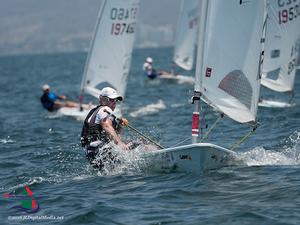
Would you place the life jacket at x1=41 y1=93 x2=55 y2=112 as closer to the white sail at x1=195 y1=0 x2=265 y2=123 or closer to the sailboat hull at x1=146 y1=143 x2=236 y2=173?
the sailboat hull at x1=146 y1=143 x2=236 y2=173

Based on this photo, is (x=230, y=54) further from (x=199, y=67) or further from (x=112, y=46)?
(x=112, y=46)

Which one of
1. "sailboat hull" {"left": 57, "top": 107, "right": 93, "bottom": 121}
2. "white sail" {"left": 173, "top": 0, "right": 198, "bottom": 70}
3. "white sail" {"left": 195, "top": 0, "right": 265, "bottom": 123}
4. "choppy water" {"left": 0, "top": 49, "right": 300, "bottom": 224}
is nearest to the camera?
"choppy water" {"left": 0, "top": 49, "right": 300, "bottom": 224}

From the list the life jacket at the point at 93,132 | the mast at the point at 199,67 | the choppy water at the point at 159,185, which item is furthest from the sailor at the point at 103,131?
the mast at the point at 199,67

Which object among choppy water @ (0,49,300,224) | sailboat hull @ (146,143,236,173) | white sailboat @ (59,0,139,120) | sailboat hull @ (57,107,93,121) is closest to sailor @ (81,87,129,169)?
choppy water @ (0,49,300,224)

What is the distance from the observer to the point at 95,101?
27125 millimetres

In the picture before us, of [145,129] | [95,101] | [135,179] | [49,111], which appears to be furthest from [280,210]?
[95,101]

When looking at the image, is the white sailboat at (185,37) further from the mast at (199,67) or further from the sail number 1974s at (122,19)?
the mast at (199,67)

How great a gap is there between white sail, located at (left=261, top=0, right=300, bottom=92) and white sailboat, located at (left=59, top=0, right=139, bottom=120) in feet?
11.5

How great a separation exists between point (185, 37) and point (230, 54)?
21.9m

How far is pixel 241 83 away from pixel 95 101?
16819mm

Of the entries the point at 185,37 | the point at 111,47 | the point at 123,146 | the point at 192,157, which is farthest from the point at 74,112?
the point at 185,37

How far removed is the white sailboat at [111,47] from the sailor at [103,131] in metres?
8.59

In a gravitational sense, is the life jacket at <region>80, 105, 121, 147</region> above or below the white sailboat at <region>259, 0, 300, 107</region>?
below

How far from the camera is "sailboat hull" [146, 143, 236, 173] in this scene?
9.91 metres
